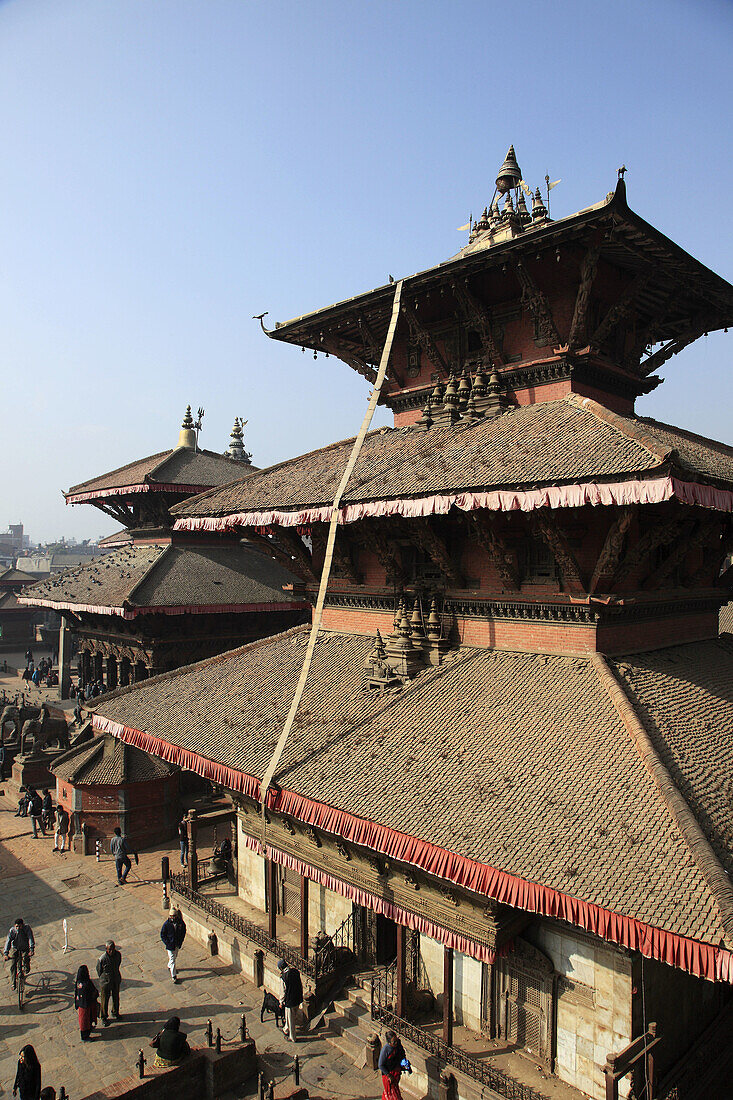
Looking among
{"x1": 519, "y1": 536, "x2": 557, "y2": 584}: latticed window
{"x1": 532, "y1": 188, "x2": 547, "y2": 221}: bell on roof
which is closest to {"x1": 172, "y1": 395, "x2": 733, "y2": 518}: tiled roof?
{"x1": 519, "y1": 536, "x2": 557, "y2": 584}: latticed window

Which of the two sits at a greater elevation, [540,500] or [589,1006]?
[540,500]

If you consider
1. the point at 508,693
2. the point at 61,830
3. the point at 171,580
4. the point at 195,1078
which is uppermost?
the point at 171,580

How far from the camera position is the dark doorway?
37.0 ft

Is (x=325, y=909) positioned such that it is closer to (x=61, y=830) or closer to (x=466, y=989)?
(x=466, y=989)

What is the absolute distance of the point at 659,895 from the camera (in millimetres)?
Answer: 6055

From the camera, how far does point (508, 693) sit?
9859 mm

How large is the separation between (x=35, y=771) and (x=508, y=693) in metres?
19.9

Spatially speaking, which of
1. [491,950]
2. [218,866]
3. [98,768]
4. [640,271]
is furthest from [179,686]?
[640,271]

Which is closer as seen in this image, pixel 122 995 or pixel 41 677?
pixel 122 995

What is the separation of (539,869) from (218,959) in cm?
928

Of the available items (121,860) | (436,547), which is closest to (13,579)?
(121,860)

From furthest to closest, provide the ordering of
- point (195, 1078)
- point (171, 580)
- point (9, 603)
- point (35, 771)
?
1. point (9, 603)
2. point (171, 580)
3. point (35, 771)
4. point (195, 1078)

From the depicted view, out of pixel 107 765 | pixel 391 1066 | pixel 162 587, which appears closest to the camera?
pixel 391 1066

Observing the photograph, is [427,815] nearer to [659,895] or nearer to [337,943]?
[659,895]
